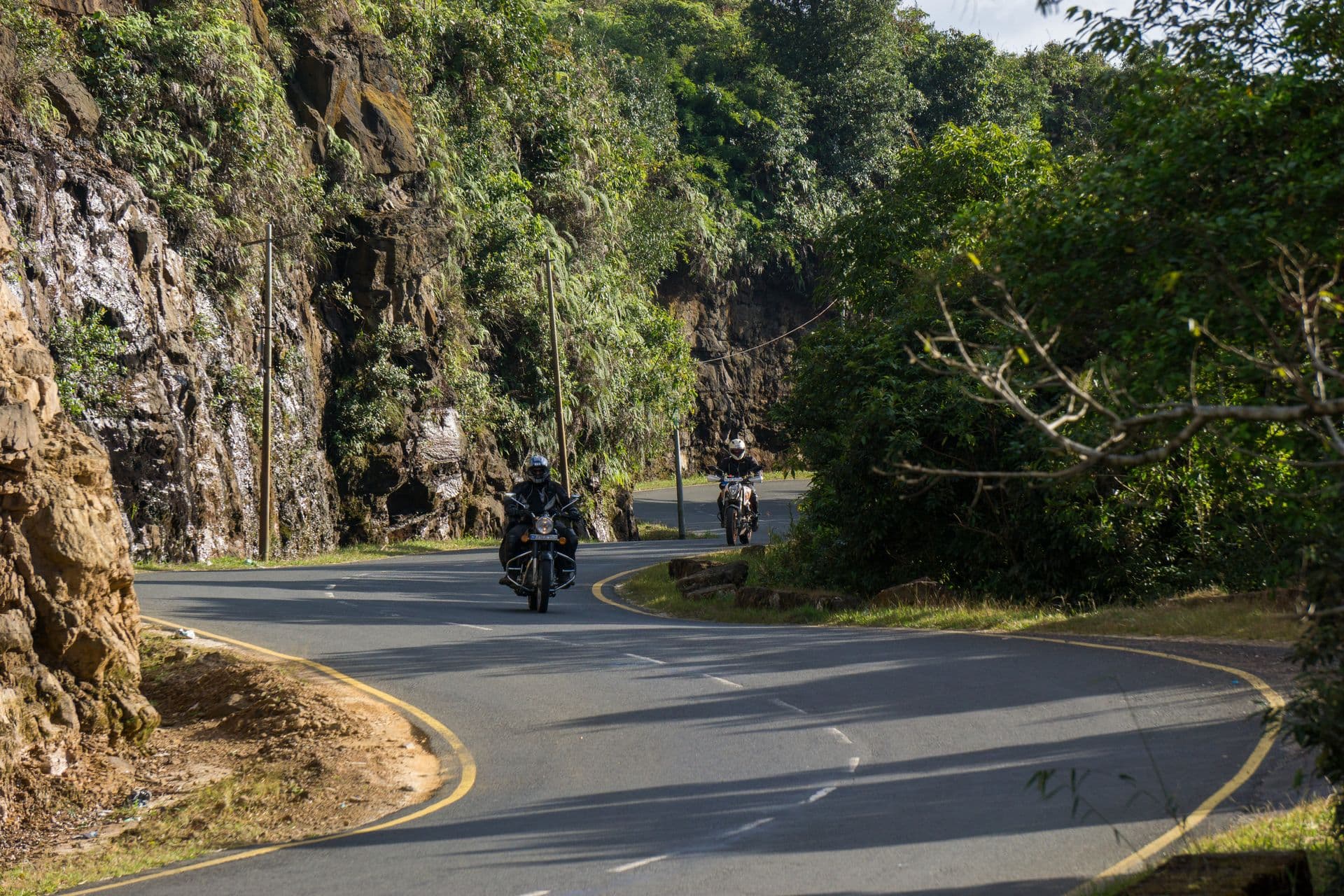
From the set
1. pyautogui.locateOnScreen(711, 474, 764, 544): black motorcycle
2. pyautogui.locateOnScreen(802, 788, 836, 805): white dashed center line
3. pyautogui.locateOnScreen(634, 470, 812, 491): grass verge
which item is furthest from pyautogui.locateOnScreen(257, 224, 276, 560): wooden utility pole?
pyautogui.locateOnScreen(634, 470, 812, 491): grass verge

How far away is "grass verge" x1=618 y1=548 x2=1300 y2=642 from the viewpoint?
14773mm

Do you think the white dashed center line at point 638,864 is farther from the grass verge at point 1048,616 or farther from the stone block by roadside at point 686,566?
the stone block by roadside at point 686,566

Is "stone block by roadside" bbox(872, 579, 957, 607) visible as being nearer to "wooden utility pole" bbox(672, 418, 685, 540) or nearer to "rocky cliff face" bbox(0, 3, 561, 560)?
"rocky cliff face" bbox(0, 3, 561, 560)

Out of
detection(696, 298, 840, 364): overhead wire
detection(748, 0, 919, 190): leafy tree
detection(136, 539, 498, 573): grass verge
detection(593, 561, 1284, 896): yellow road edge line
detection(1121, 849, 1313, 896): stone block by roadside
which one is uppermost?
detection(748, 0, 919, 190): leafy tree

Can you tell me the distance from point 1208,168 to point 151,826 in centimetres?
1007

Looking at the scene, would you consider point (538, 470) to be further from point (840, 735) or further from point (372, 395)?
point (372, 395)

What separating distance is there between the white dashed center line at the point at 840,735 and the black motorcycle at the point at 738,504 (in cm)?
1956

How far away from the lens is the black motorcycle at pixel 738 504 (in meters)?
30.4

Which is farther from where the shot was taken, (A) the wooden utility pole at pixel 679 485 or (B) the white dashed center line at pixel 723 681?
(A) the wooden utility pole at pixel 679 485

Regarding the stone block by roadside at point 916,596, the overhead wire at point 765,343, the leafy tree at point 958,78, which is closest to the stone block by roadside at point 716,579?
the stone block by roadside at point 916,596

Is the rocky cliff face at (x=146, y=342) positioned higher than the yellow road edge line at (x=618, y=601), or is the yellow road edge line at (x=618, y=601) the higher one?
the rocky cliff face at (x=146, y=342)

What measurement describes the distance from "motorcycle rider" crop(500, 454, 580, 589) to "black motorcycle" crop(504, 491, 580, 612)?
5cm

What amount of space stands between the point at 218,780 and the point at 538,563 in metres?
7.39

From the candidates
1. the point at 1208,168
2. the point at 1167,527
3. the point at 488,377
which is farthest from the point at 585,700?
the point at 488,377
